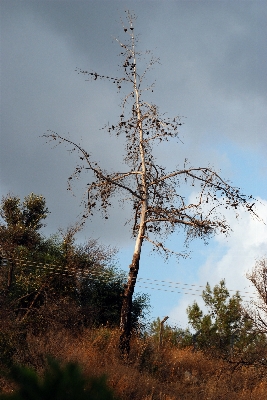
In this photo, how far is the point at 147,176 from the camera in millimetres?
19125

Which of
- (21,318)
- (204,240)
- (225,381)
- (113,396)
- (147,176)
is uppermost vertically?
(147,176)

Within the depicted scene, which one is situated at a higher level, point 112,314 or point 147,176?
point 147,176

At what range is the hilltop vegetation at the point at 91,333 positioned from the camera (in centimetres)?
1462

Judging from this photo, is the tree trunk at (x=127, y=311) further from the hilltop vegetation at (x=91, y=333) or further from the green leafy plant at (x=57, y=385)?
the green leafy plant at (x=57, y=385)

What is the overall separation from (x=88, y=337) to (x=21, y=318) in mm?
5578

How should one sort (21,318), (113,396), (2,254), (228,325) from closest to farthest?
1. (113,396)
2. (21,318)
3. (2,254)
4. (228,325)

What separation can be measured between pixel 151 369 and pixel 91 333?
3501 millimetres

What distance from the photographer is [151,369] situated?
17.2 meters

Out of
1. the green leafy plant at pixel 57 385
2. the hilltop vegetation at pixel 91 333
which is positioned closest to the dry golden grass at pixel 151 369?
the hilltop vegetation at pixel 91 333

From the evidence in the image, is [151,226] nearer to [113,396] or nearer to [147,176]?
[147,176]

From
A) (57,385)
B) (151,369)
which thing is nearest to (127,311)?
(151,369)

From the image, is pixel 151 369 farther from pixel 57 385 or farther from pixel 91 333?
pixel 57 385

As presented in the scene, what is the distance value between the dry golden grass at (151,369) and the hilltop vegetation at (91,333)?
0.12 ft

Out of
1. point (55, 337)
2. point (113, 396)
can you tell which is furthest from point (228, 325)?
point (113, 396)
